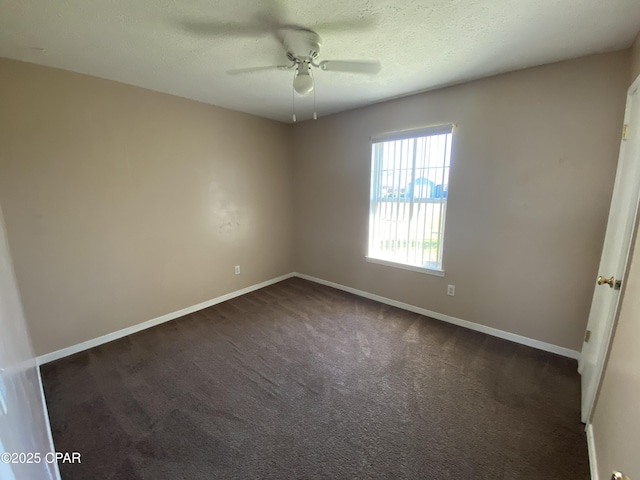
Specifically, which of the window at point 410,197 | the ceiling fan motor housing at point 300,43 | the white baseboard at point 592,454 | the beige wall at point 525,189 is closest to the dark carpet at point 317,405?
the white baseboard at point 592,454

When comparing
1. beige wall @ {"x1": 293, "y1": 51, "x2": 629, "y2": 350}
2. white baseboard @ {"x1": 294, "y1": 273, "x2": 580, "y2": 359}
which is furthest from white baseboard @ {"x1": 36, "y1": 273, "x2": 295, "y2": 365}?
beige wall @ {"x1": 293, "y1": 51, "x2": 629, "y2": 350}

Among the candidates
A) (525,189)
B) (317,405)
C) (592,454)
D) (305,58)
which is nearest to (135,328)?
(317,405)

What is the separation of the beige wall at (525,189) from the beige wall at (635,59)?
Answer: 0.08m

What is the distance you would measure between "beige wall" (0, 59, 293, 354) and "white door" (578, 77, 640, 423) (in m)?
3.56

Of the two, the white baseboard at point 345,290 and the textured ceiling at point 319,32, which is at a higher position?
the textured ceiling at point 319,32

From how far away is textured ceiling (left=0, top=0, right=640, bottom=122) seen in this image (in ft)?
4.89

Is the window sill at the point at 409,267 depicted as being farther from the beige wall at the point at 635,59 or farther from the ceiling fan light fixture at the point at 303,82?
the ceiling fan light fixture at the point at 303,82

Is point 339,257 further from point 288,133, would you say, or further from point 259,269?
point 288,133

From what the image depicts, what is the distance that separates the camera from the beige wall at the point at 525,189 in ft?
6.75

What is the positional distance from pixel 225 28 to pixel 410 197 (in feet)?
7.62

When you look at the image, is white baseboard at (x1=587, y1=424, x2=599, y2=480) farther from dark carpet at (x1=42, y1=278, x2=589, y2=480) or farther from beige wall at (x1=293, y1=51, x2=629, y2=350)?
beige wall at (x1=293, y1=51, x2=629, y2=350)

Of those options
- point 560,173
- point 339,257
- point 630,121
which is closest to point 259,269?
point 339,257

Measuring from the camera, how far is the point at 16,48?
1.87 metres

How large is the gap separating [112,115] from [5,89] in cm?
65
